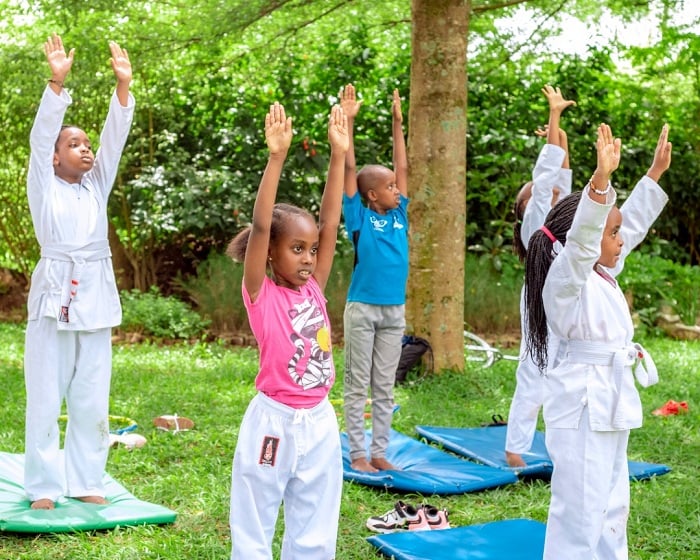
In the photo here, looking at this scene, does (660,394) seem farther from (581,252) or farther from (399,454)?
(581,252)

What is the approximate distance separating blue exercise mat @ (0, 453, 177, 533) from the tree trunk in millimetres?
3219

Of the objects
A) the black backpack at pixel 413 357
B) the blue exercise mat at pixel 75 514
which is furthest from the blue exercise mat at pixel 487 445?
the blue exercise mat at pixel 75 514

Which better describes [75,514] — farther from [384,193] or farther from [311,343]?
[384,193]

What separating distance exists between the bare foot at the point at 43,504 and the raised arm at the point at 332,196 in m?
1.72

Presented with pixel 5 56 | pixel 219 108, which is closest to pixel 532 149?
pixel 219 108

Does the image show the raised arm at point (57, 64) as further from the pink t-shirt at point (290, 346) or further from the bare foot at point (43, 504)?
the bare foot at point (43, 504)

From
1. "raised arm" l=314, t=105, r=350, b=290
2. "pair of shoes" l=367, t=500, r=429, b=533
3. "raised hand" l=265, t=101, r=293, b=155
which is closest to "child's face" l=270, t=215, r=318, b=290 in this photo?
"raised arm" l=314, t=105, r=350, b=290

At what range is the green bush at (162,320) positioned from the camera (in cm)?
895

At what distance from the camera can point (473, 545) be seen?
3730 millimetres

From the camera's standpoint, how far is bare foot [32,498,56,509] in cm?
406

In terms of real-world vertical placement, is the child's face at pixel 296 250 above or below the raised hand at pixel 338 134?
below

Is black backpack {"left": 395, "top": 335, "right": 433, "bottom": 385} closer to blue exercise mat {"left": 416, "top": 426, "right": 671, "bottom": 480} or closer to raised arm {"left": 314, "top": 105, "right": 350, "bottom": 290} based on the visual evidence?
blue exercise mat {"left": 416, "top": 426, "right": 671, "bottom": 480}

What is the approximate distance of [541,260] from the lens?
321cm

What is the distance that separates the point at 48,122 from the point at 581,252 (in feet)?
7.42
